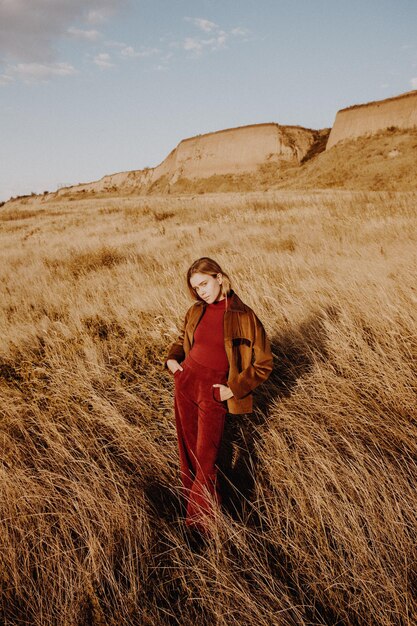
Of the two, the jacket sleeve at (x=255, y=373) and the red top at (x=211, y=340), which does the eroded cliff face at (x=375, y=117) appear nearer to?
the red top at (x=211, y=340)

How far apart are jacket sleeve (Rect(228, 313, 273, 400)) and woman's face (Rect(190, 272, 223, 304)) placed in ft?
1.08

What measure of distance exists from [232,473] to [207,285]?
1078mm

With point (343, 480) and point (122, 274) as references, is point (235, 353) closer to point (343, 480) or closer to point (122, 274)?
point (343, 480)

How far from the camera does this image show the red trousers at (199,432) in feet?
5.47

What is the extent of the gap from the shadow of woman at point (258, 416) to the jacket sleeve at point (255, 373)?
43 cm

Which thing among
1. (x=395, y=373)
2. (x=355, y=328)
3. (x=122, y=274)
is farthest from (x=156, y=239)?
(x=395, y=373)

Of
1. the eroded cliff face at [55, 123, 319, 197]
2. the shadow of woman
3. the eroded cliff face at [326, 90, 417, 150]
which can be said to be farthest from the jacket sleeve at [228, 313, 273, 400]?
the eroded cliff face at [55, 123, 319, 197]

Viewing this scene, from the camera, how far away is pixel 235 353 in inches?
71.0

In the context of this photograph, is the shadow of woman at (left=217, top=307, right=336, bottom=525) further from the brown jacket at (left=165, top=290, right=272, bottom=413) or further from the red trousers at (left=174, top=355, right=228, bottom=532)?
the brown jacket at (left=165, top=290, right=272, bottom=413)

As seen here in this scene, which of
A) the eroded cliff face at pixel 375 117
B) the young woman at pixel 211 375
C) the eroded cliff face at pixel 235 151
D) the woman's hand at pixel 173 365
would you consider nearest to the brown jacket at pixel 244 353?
the young woman at pixel 211 375

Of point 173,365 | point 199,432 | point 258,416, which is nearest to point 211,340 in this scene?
point 173,365

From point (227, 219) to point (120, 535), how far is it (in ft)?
37.3

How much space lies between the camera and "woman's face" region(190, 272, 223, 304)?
1858 mm

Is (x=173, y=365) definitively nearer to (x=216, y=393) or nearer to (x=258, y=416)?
(x=216, y=393)
